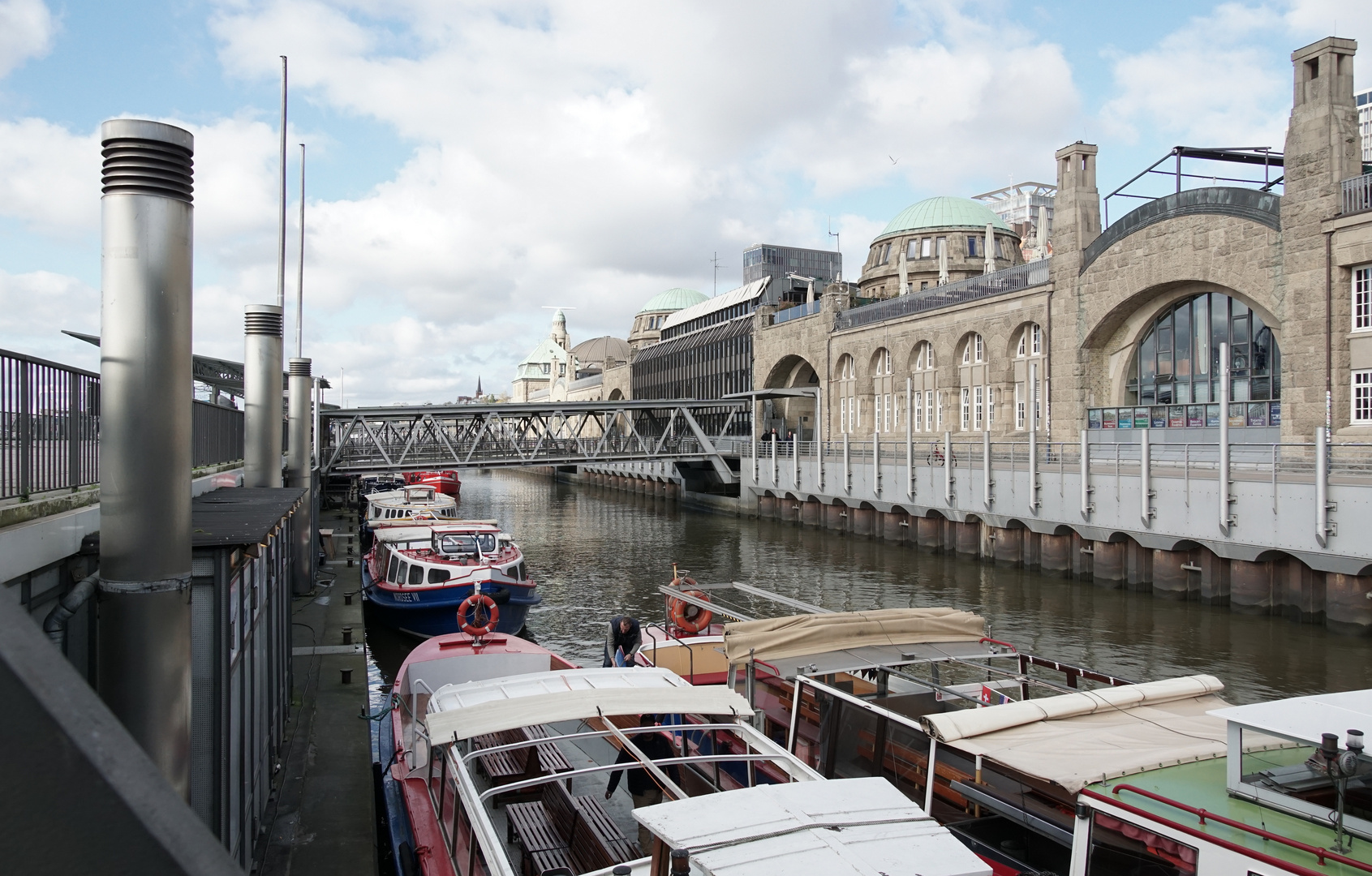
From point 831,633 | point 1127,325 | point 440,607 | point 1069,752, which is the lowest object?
point 440,607

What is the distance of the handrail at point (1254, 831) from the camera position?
632 centimetres

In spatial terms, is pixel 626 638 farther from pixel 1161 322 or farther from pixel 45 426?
pixel 1161 322

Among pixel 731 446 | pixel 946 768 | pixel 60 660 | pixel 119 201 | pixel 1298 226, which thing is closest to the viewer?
pixel 60 660

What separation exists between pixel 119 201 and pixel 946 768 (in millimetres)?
8557

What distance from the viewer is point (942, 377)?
52719mm

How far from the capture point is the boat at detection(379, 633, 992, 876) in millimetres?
6059

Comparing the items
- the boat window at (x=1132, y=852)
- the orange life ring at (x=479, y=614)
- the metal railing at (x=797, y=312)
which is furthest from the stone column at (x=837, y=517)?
the boat window at (x=1132, y=852)

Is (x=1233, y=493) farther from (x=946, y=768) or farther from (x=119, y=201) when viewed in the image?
(x=119, y=201)

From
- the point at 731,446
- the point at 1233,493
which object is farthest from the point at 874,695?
the point at 731,446

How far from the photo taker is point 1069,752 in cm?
838

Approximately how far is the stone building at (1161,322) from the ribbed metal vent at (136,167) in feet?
112

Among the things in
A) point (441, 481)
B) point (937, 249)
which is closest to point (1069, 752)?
point (441, 481)

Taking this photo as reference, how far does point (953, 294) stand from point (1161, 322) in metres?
13.2

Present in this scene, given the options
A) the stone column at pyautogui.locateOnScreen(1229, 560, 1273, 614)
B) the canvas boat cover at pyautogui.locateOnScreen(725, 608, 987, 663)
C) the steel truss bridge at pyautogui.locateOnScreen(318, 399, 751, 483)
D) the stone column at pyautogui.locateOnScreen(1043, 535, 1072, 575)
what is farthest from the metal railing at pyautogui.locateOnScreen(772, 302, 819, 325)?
the canvas boat cover at pyautogui.locateOnScreen(725, 608, 987, 663)
